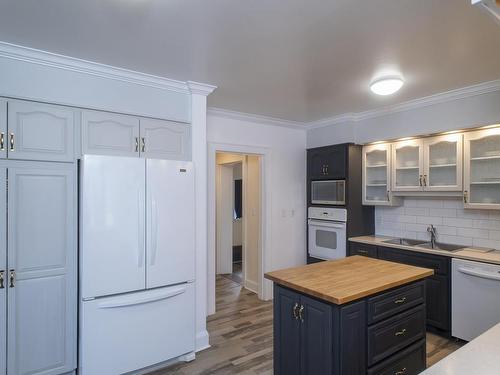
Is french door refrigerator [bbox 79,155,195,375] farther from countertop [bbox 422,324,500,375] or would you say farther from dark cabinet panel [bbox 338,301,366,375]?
countertop [bbox 422,324,500,375]

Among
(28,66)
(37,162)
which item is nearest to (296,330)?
(37,162)

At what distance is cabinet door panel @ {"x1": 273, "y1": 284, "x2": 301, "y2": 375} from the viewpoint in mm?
2043

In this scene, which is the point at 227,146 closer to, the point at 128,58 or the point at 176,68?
the point at 176,68

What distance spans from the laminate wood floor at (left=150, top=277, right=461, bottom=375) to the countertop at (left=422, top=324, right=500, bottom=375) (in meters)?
1.79

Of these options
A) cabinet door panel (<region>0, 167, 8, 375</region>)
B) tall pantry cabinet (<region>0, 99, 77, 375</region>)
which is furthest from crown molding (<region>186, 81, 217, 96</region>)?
cabinet door panel (<region>0, 167, 8, 375</region>)

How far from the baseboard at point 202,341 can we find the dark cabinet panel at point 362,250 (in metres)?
2.03

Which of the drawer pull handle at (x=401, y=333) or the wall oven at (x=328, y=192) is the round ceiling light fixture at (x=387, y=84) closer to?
the wall oven at (x=328, y=192)

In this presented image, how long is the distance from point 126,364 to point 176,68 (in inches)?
94.6

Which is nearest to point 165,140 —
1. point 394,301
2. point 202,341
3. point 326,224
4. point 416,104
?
Result: point 202,341

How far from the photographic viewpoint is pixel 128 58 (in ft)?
7.72

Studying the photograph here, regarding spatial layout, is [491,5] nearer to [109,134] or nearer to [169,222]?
[169,222]

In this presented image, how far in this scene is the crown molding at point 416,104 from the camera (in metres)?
2.94

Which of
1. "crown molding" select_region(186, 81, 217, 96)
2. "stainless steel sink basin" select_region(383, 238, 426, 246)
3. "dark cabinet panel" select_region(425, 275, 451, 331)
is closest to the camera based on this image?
"crown molding" select_region(186, 81, 217, 96)

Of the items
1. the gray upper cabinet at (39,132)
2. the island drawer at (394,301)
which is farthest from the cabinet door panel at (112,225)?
the island drawer at (394,301)
